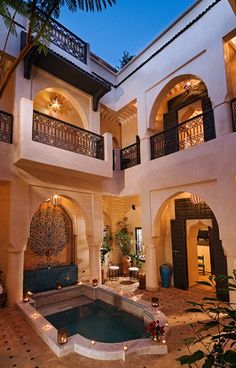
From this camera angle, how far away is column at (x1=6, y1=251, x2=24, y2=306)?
660 centimetres

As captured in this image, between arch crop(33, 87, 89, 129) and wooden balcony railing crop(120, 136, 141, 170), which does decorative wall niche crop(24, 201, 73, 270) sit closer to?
wooden balcony railing crop(120, 136, 141, 170)

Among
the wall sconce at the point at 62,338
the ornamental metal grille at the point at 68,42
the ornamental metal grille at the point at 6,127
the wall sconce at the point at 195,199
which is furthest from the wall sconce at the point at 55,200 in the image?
the wall sconce at the point at 62,338

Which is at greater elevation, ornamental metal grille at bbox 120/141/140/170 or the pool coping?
ornamental metal grille at bbox 120/141/140/170

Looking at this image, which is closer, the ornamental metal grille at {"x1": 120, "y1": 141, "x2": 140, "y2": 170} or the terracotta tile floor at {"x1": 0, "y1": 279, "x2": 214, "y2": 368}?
the terracotta tile floor at {"x1": 0, "y1": 279, "x2": 214, "y2": 368}

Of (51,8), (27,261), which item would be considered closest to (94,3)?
(51,8)

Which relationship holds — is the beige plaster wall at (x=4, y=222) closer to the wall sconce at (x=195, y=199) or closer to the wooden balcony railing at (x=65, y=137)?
the wooden balcony railing at (x=65, y=137)

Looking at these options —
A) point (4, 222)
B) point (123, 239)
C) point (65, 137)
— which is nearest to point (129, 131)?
point (65, 137)

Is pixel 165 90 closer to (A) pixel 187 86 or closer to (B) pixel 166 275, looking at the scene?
(A) pixel 187 86

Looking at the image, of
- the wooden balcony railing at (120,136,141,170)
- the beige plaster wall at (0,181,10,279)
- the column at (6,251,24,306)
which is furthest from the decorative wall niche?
the wooden balcony railing at (120,136,141,170)

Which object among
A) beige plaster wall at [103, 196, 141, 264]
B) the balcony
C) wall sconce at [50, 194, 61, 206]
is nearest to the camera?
the balcony

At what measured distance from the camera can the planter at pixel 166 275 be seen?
8922mm

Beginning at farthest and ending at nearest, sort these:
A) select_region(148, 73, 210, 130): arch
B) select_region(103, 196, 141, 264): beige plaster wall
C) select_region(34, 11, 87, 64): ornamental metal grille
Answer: select_region(103, 196, 141, 264): beige plaster wall → select_region(34, 11, 87, 64): ornamental metal grille → select_region(148, 73, 210, 130): arch

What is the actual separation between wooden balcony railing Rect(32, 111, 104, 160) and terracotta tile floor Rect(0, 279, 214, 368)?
15.9 ft

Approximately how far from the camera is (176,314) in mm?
6129
